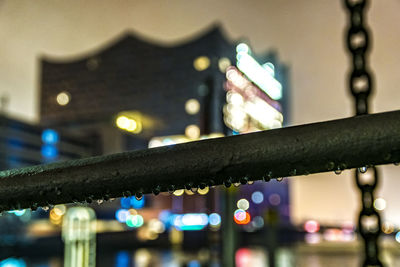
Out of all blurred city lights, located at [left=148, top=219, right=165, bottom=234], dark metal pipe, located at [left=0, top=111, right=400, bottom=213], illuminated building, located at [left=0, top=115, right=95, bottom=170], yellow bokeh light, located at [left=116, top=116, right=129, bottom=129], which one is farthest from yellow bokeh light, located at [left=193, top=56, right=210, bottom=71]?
blurred city lights, located at [left=148, top=219, right=165, bottom=234]

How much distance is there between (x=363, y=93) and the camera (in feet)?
4.07

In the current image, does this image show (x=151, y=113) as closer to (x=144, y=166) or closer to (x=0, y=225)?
(x=0, y=225)

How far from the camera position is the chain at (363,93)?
48.6 inches

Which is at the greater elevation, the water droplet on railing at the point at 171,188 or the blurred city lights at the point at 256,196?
the blurred city lights at the point at 256,196

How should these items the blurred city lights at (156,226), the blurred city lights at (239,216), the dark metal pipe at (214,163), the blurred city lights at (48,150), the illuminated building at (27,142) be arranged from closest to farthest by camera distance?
the dark metal pipe at (214,163), the blurred city lights at (239,216), the illuminated building at (27,142), the blurred city lights at (48,150), the blurred city lights at (156,226)

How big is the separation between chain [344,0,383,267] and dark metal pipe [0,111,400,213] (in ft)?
2.96

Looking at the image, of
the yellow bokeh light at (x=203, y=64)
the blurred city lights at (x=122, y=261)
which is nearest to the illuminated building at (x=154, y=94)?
the yellow bokeh light at (x=203, y=64)

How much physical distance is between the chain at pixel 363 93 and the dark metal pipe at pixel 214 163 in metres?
0.90

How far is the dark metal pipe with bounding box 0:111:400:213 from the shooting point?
361 millimetres

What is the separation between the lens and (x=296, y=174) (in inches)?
15.8

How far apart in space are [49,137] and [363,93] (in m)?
11.8

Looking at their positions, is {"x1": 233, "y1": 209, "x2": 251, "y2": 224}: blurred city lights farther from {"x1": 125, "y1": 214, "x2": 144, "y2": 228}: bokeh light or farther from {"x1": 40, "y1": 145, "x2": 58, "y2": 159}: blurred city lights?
{"x1": 125, "y1": 214, "x2": 144, "y2": 228}: bokeh light

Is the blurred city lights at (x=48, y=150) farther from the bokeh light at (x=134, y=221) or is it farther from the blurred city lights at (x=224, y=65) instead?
the bokeh light at (x=134, y=221)

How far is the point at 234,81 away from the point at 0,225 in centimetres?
1133
